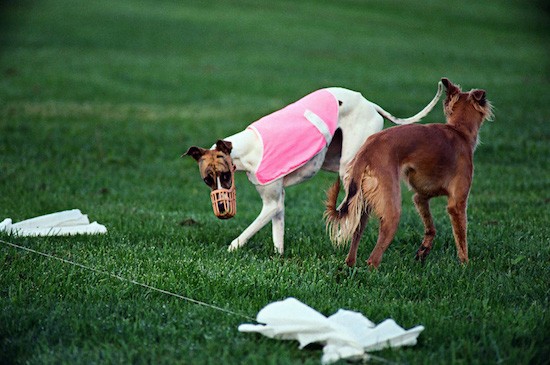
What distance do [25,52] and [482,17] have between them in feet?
77.6

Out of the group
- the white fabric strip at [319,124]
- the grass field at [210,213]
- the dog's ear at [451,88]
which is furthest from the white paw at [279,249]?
the dog's ear at [451,88]

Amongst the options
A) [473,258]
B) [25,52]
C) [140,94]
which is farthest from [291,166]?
[25,52]

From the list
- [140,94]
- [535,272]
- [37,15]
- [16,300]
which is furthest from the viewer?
[37,15]

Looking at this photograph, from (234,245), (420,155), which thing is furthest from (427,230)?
(234,245)

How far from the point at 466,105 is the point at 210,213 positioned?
12.1 feet

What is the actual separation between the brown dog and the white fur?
540mm

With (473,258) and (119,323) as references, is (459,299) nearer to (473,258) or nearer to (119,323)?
(473,258)

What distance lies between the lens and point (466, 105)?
23.7ft

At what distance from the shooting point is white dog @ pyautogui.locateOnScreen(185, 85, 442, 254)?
746 cm

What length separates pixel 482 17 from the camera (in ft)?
132

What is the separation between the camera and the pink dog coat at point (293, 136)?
745 cm

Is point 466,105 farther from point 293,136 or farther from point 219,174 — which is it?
point 219,174

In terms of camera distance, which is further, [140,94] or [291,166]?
[140,94]

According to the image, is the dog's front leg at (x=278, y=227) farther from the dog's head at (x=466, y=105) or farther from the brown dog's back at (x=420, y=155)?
the dog's head at (x=466, y=105)
